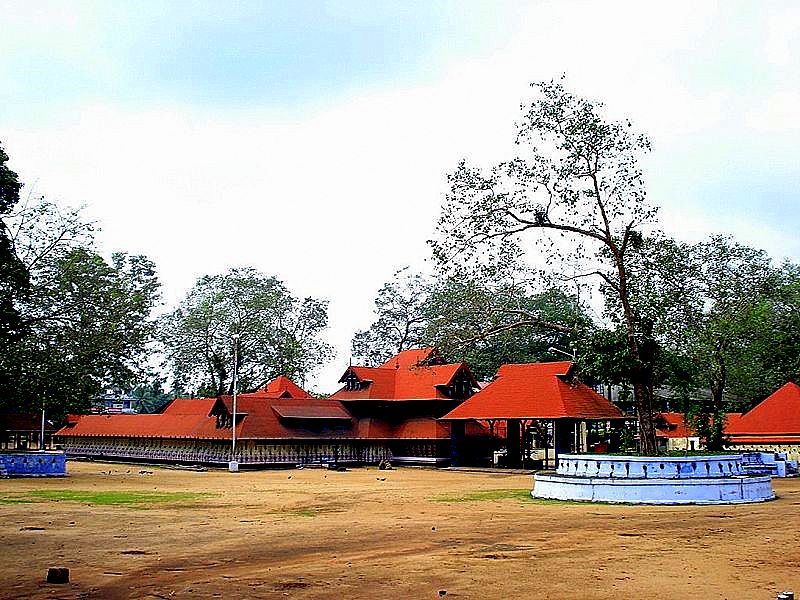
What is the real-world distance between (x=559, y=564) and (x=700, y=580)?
194 centimetres

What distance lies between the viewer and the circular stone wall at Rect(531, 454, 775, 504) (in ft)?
72.7

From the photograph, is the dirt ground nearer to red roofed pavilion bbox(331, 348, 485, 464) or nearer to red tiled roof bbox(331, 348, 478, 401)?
red roofed pavilion bbox(331, 348, 485, 464)

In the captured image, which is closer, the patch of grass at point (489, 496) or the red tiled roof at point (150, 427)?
the patch of grass at point (489, 496)

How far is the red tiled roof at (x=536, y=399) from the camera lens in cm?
4084

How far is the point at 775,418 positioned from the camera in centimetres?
4066

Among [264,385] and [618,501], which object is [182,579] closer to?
[618,501]

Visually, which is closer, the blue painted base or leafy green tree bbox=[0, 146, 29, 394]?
leafy green tree bbox=[0, 146, 29, 394]

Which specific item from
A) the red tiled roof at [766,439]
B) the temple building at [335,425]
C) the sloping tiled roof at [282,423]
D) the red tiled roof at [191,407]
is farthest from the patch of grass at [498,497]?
the red tiled roof at [191,407]

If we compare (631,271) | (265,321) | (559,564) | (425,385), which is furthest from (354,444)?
(559,564)

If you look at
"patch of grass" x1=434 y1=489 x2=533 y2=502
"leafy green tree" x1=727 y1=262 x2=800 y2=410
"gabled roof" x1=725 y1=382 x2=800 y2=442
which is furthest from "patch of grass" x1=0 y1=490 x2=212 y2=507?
"leafy green tree" x1=727 y1=262 x2=800 y2=410

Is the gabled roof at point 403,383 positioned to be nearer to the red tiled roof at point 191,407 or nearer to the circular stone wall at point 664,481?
the red tiled roof at point 191,407

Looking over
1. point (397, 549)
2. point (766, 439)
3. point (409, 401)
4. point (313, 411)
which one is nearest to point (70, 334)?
point (313, 411)

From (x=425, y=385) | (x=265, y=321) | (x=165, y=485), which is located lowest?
(x=165, y=485)

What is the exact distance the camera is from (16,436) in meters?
67.8
